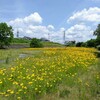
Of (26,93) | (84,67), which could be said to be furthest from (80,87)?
(84,67)

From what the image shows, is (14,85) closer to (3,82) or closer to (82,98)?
(3,82)

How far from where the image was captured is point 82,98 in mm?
9648

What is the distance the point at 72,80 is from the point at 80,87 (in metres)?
1.17

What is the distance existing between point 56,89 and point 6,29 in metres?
77.1

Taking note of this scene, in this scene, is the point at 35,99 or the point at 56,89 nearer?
the point at 35,99

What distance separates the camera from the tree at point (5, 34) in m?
85.4

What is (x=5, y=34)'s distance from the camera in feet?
284

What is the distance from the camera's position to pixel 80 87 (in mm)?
11211

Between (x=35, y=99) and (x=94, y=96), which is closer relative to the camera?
(x=35, y=99)

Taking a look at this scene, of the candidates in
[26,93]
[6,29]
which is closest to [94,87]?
[26,93]

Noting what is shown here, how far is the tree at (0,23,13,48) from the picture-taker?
85.4 m

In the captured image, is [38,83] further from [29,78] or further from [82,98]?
[82,98]

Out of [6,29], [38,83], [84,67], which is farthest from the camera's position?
[6,29]

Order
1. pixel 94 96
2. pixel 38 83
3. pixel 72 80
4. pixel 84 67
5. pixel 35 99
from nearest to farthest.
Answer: pixel 35 99 → pixel 94 96 → pixel 38 83 → pixel 72 80 → pixel 84 67
